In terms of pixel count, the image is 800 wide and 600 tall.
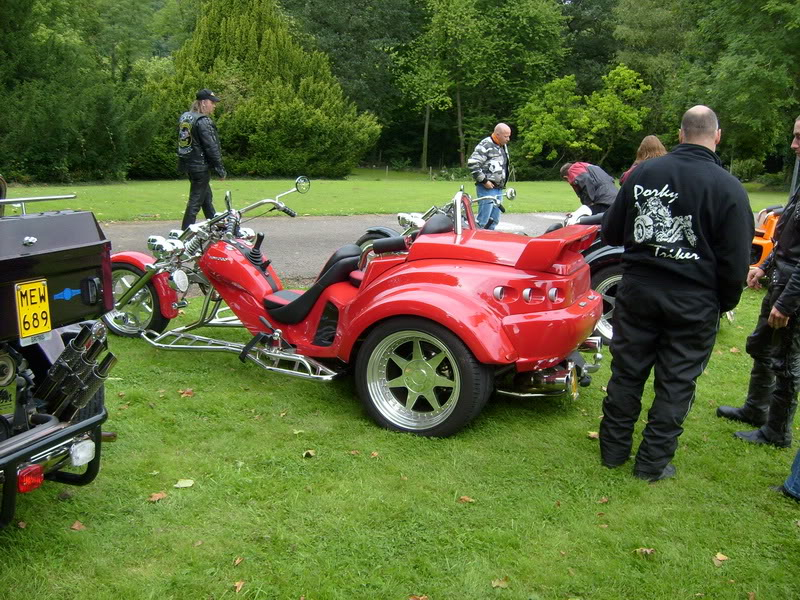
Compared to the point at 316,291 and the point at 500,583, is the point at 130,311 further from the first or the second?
the point at 500,583

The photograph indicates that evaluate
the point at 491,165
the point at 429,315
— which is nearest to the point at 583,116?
the point at 491,165

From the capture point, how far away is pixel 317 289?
16.8 feet

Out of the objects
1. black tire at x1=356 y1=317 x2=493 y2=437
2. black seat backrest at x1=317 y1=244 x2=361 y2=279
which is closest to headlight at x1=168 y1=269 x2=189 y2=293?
black seat backrest at x1=317 y1=244 x2=361 y2=279

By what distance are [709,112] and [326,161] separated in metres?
29.1

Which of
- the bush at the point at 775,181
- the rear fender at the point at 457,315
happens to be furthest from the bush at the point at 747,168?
the rear fender at the point at 457,315

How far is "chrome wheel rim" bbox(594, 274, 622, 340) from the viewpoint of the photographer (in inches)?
263

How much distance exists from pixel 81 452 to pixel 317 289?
90.7 inches

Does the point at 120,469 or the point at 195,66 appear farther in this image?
A: the point at 195,66

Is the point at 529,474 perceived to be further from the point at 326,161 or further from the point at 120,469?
the point at 326,161

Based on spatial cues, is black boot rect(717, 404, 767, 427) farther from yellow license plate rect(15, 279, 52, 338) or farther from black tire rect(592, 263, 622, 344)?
yellow license plate rect(15, 279, 52, 338)

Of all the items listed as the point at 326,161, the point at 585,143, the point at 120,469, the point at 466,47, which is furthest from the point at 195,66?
the point at 120,469

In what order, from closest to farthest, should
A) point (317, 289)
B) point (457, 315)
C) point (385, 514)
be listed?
point (385, 514)
point (457, 315)
point (317, 289)

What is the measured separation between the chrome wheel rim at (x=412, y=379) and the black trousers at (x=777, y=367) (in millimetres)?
1919

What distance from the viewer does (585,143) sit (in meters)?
44.3
